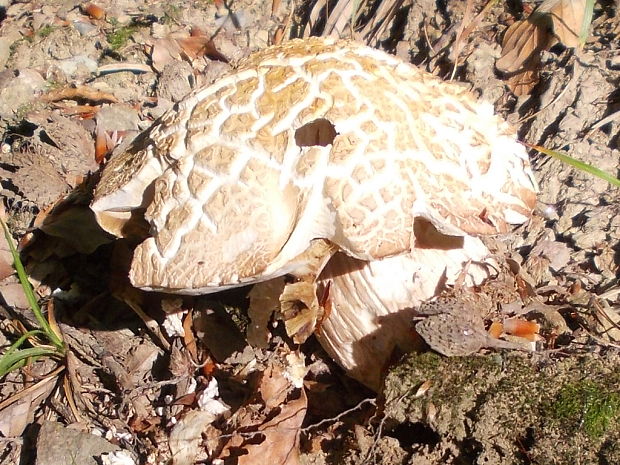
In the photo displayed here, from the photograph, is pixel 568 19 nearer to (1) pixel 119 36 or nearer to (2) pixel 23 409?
(1) pixel 119 36

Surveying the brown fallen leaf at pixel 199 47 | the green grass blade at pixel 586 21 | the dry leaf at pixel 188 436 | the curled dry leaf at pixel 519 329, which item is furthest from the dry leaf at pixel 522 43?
the dry leaf at pixel 188 436

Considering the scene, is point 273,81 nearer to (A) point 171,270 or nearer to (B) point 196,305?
(A) point 171,270

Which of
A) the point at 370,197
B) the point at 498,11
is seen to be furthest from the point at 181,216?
the point at 498,11

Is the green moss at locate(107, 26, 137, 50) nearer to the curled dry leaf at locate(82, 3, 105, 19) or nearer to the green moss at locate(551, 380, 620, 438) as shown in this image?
→ the curled dry leaf at locate(82, 3, 105, 19)

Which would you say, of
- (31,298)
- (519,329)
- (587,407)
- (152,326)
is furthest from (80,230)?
(587,407)

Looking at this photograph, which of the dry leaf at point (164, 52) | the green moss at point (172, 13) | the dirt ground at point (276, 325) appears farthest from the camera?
the green moss at point (172, 13)

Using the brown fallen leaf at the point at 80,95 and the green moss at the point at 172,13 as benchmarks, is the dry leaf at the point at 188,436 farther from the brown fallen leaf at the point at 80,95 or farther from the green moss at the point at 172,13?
the green moss at the point at 172,13
